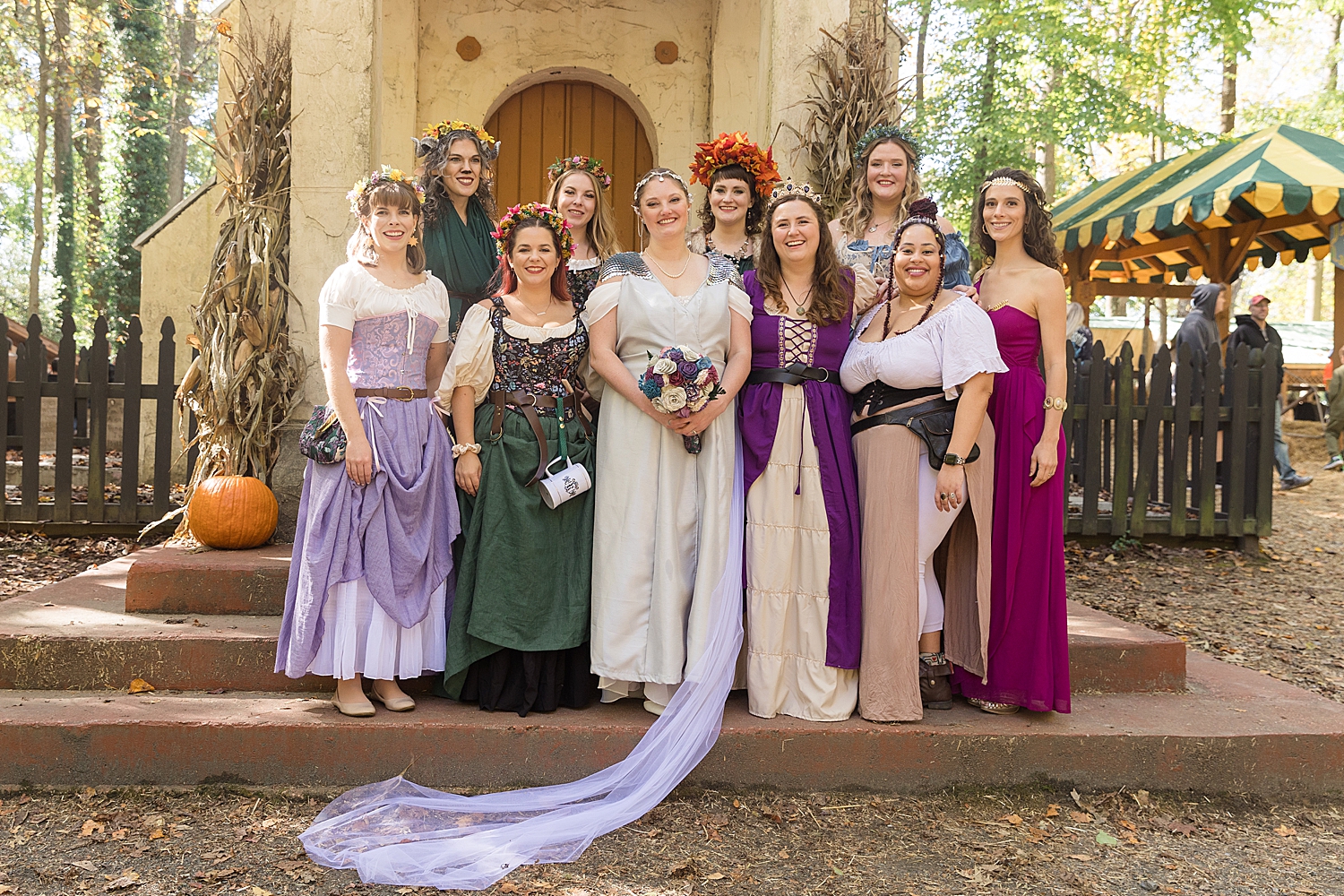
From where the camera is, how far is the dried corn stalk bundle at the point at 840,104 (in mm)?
4949

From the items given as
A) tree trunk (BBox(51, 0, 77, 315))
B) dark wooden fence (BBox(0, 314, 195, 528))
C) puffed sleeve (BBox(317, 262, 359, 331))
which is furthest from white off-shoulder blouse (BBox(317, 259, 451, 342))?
tree trunk (BBox(51, 0, 77, 315))

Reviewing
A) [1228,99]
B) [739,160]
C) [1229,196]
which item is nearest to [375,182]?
[739,160]

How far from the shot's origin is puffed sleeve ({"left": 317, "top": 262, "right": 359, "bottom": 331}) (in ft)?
10.7

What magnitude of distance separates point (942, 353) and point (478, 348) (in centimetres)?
167

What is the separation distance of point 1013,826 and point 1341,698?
8.34 feet

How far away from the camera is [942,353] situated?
339 cm

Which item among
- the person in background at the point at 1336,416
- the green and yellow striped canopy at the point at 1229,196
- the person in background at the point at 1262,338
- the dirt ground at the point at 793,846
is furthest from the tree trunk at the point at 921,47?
the dirt ground at the point at 793,846

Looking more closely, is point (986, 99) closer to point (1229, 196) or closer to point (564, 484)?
point (1229, 196)

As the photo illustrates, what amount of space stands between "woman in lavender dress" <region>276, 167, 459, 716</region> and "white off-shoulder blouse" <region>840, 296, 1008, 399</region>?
1630 millimetres

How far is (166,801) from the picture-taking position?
3.05m

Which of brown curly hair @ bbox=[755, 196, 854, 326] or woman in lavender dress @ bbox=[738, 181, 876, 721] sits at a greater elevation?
brown curly hair @ bbox=[755, 196, 854, 326]

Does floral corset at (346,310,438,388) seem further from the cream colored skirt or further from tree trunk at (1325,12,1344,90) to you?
→ tree trunk at (1325,12,1344,90)

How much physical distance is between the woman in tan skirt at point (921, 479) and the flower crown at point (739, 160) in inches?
30.2

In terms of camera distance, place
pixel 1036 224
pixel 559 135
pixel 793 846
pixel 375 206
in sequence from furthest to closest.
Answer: pixel 559 135
pixel 1036 224
pixel 375 206
pixel 793 846
